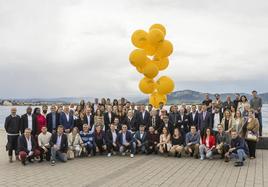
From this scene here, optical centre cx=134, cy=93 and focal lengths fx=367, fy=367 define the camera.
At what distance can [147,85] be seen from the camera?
1450 centimetres

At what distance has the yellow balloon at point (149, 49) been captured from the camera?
14172 mm

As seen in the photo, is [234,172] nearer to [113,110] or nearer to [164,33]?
[113,110]

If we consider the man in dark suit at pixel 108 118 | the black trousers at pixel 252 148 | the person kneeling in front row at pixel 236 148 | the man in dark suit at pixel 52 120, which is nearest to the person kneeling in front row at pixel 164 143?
the man in dark suit at pixel 108 118

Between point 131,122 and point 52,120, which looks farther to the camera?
point 131,122

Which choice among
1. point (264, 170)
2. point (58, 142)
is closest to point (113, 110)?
point (58, 142)

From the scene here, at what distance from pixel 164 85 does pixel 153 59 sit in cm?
111

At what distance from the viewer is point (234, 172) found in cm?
870

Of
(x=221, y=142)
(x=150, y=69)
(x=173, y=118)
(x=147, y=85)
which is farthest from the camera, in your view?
(x=147, y=85)

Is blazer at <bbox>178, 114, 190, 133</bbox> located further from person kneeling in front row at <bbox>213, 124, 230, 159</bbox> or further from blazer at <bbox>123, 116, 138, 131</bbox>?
blazer at <bbox>123, 116, 138, 131</bbox>

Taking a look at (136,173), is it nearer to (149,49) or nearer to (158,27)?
(149,49)

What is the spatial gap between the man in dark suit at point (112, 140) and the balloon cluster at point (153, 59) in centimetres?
318

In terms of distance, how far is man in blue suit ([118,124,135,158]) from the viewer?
11609 millimetres

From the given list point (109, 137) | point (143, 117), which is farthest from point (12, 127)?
point (143, 117)

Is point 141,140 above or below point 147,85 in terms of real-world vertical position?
below
